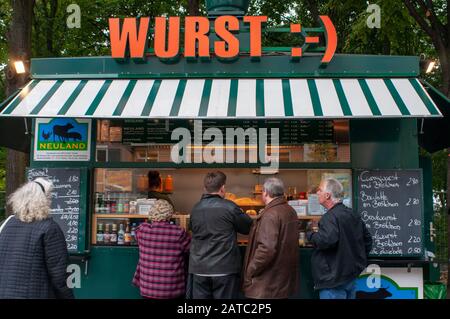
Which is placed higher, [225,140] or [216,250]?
[225,140]

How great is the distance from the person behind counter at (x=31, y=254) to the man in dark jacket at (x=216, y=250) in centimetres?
148

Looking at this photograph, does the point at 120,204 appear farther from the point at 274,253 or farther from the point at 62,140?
the point at 274,253

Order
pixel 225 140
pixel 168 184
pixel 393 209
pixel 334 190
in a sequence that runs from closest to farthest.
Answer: pixel 334 190 < pixel 393 209 < pixel 225 140 < pixel 168 184

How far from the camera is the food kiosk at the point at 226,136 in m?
6.09

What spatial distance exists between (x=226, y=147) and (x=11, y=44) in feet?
18.4

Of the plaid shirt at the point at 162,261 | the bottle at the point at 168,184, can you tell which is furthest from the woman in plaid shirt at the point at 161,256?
the bottle at the point at 168,184

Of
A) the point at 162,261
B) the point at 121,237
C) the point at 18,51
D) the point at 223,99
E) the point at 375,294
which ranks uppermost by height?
the point at 18,51

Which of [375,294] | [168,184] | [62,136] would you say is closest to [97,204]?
[62,136]

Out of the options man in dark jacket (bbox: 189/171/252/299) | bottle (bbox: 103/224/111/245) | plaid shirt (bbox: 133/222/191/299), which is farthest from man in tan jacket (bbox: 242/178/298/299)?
bottle (bbox: 103/224/111/245)

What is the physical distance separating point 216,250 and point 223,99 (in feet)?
6.36

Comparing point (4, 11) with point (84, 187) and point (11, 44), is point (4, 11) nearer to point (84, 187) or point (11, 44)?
point (11, 44)

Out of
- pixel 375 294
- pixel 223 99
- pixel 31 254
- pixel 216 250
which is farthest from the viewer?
pixel 375 294

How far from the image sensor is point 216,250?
16.7 ft
